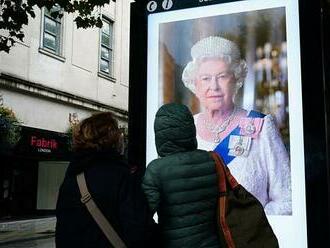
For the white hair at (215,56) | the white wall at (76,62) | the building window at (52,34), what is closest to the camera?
the white hair at (215,56)

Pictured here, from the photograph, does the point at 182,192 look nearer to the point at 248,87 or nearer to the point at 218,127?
the point at 218,127

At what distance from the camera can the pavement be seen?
1460 cm

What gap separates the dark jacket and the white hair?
0.81 m

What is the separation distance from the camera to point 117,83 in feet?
80.2

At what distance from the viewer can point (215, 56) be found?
3232 mm

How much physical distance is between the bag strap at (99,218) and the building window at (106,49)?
20981 millimetres

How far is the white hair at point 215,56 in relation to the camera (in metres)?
3.13

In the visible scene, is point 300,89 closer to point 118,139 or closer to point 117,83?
point 118,139

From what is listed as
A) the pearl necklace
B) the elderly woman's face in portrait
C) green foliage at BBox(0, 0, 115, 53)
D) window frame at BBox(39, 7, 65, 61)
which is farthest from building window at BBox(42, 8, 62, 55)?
the pearl necklace

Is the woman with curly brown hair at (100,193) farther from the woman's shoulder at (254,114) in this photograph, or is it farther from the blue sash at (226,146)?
the woman's shoulder at (254,114)

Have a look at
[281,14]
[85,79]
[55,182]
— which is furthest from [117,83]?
[281,14]

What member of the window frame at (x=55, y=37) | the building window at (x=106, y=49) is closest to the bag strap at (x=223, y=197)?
the window frame at (x=55, y=37)

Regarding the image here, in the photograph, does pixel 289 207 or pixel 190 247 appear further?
pixel 289 207

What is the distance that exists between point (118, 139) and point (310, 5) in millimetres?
1319
